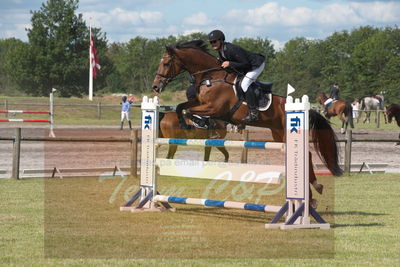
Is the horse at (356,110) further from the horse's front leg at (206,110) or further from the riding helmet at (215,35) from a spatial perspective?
the riding helmet at (215,35)

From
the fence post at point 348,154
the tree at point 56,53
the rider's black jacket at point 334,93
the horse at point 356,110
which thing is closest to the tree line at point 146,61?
the tree at point 56,53

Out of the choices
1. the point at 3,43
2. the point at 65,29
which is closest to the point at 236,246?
the point at 65,29

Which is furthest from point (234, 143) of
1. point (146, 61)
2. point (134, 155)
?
point (146, 61)

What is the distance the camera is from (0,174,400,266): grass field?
661cm

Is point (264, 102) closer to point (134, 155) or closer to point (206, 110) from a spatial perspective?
point (206, 110)

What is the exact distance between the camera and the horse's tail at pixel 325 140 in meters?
9.95

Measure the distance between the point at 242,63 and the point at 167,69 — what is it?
3.64 feet

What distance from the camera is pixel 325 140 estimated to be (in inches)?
395

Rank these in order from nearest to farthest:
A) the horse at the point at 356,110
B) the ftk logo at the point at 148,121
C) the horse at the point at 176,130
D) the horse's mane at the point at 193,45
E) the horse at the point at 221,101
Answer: the horse at the point at 221,101, the ftk logo at the point at 148,121, the horse's mane at the point at 193,45, the horse at the point at 176,130, the horse at the point at 356,110

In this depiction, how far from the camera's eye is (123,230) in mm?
8297

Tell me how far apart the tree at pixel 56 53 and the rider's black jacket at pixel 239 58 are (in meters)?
60.1

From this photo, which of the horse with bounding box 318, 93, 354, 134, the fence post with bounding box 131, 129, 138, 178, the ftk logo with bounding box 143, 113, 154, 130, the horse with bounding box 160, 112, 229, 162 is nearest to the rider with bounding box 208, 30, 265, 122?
the ftk logo with bounding box 143, 113, 154, 130

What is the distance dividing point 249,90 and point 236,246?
3122 mm

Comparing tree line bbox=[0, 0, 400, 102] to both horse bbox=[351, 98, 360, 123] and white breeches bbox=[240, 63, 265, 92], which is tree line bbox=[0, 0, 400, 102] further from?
white breeches bbox=[240, 63, 265, 92]
